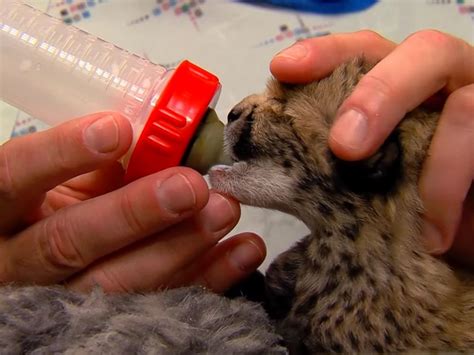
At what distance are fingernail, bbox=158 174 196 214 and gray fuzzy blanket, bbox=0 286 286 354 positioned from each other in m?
0.09

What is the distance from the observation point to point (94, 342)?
23.8 inches

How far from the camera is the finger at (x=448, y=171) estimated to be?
26.7 inches

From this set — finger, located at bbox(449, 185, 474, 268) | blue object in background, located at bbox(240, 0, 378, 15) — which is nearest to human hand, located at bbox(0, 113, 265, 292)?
finger, located at bbox(449, 185, 474, 268)

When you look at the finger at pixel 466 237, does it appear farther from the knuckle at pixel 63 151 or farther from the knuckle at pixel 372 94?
the knuckle at pixel 63 151

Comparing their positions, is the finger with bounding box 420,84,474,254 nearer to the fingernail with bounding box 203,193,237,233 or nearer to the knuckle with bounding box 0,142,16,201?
the fingernail with bounding box 203,193,237,233

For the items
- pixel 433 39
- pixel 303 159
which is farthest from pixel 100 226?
pixel 433 39

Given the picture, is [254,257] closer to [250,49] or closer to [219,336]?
[219,336]

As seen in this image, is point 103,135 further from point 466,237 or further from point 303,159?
point 466,237

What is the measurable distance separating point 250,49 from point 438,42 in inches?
23.7

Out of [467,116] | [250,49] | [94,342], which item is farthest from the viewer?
[250,49]

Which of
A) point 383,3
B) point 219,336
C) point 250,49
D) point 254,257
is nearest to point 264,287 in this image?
point 254,257

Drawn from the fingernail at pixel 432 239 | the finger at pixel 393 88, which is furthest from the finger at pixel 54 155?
the fingernail at pixel 432 239

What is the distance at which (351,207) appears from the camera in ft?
2.21

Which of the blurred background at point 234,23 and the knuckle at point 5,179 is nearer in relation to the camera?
the knuckle at point 5,179
